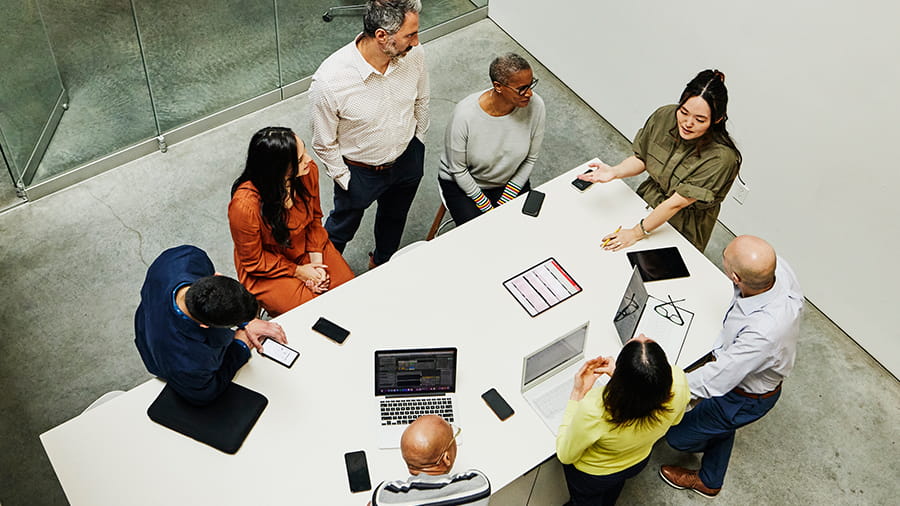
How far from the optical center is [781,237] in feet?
16.0

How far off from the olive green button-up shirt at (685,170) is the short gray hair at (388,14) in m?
1.23

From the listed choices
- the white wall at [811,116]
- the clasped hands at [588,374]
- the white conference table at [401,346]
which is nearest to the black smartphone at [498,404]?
the white conference table at [401,346]

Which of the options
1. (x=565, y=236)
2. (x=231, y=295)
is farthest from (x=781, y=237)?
(x=231, y=295)

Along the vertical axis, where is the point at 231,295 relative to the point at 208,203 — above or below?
above

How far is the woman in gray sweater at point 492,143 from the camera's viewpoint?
400cm

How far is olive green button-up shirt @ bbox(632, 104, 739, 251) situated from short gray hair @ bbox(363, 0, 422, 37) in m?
1.23

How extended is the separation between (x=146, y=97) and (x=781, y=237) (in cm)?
395

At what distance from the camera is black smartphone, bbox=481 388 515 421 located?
3.27 metres

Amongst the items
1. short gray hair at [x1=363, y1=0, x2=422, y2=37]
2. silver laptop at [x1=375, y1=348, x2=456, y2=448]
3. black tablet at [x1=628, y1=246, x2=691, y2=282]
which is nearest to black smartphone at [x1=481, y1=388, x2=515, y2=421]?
silver laptop at [x1=375, y1=348, x2=456, y2=448]

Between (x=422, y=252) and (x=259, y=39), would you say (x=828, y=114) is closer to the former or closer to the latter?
(x=422, y=252)

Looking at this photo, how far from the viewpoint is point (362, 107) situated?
389 cm

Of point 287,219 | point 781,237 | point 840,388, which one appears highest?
point 287,219

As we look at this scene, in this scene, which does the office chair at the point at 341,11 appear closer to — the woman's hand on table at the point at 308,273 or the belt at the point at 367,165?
the belt at the point at 367,165

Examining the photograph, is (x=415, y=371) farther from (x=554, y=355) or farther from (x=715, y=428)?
→ (x=715, y=428)
